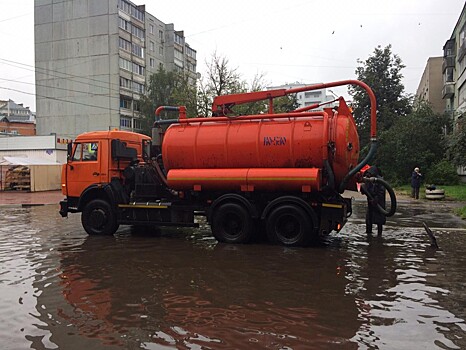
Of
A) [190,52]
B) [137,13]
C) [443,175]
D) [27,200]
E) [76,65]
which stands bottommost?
[27,200]

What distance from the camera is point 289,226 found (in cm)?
975

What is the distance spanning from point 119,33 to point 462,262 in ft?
178

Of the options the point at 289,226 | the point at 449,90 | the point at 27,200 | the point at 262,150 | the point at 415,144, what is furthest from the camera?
the point at 449,90

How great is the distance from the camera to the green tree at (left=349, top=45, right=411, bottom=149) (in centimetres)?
4262

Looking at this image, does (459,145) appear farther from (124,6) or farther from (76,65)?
(76,65)

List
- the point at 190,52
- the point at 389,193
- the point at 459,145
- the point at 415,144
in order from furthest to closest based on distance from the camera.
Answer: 1. the point at 190,52
2. the point at 415,144
3. the point at 459,145
4. the point at 389,193

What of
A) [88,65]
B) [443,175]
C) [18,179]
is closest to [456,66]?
[443,175]

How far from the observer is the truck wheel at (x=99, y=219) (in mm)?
11352

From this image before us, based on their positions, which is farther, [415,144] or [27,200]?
[415,144]

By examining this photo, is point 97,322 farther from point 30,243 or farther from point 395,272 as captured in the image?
point 30,243

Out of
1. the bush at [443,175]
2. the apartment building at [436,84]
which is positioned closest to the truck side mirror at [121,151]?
the bush at [443,175]

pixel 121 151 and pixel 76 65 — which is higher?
pixel 76 65

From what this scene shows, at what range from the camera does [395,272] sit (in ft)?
24.1

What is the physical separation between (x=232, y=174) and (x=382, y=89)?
38.6 m
